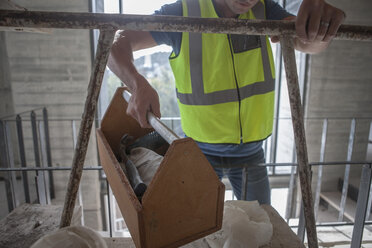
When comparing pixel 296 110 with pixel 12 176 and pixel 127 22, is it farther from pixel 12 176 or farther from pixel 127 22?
pixel 12 176

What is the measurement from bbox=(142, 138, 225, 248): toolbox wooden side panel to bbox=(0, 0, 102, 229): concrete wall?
3.25m

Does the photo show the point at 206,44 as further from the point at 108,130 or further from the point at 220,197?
the point at 220,197

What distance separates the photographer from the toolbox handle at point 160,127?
21.2 inches

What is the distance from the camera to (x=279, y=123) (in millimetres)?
4375

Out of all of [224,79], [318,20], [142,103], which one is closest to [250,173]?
[224,79]

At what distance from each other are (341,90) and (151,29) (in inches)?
172

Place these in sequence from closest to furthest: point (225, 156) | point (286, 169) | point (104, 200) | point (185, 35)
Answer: point (185, 35) → point (225, 156) → point (104, 200) → point (286, 169)

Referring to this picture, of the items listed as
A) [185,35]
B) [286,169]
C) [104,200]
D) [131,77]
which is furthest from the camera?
[286,169]

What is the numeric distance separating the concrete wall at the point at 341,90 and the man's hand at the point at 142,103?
12.4 feet

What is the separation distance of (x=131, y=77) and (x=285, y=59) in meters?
0.51

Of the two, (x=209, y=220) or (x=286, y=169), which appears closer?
(x=209, y=220)

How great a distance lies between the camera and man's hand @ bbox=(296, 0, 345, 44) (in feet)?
1.66

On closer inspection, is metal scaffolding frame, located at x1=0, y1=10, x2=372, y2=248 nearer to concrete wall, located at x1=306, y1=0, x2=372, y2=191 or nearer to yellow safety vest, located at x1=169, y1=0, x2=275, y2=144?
yellow safety vest, located at x1=169, y1=0, x2=275, y2=144

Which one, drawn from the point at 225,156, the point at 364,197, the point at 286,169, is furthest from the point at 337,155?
the point at 225,156
